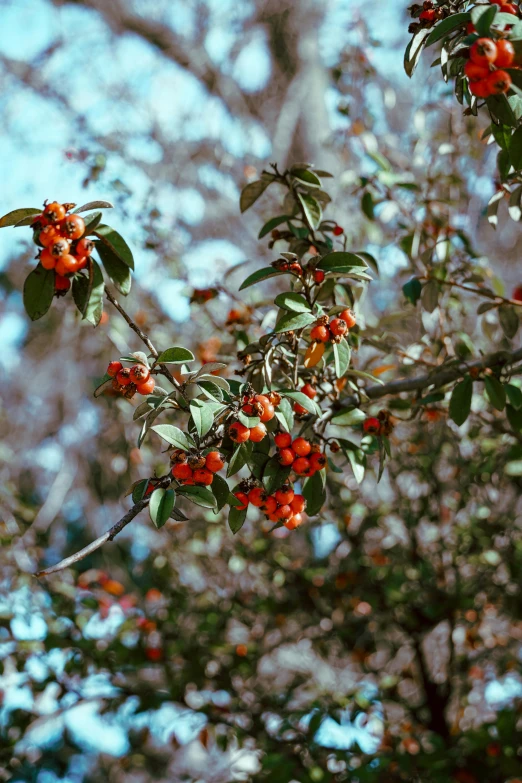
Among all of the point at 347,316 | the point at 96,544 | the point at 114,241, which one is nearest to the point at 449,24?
the point at 347,316

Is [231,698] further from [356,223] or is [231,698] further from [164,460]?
[356,223]

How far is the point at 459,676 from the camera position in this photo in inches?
123

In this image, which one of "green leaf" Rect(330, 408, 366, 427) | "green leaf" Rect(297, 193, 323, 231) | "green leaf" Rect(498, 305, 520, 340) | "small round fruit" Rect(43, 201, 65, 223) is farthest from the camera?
"green leaf" Rect(498, 305, 520, 340)

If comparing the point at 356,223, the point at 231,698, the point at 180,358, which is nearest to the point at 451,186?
the point at 356,223

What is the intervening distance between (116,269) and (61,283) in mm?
107

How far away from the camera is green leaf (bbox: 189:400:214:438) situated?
1.22 meters

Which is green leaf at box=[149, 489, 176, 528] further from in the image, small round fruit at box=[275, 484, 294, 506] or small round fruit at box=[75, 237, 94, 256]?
small round fruit at box=[75, 237, 94, 256]

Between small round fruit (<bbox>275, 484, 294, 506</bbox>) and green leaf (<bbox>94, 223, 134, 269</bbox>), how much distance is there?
54cm

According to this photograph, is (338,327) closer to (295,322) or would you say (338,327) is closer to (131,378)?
(295,322)

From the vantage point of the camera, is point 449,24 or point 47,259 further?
point 449,24

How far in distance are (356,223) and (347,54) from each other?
882 mm

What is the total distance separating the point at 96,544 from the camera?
1103 millimetres

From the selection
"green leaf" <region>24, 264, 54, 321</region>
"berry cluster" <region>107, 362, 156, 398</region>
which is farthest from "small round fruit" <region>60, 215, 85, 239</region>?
"berry cluster" <region>107, 362, 156, 398</region>

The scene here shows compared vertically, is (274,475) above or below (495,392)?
below
